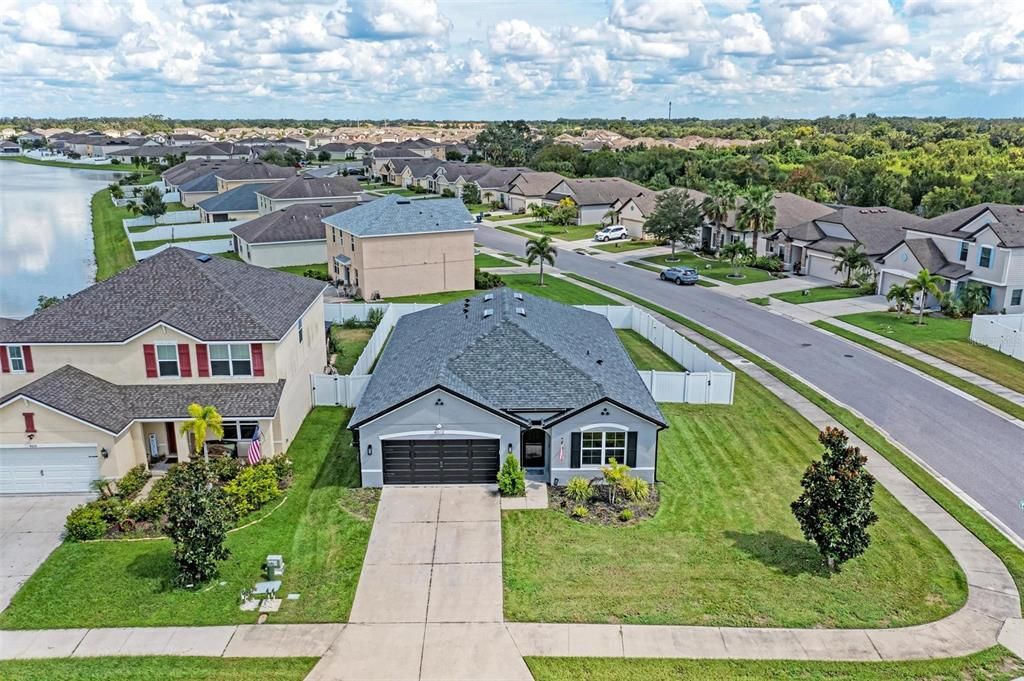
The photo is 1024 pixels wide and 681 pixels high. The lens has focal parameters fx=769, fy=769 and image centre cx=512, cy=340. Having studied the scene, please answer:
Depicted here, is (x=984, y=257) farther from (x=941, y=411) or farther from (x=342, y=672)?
(x=342, y=672)

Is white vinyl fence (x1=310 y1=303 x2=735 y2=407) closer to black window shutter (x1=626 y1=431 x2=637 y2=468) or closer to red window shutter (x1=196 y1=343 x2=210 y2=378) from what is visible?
red window shutter (x1=196 y1=343 x2=210 y2=378)

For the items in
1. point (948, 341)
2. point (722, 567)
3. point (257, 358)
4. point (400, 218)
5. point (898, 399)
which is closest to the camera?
point (722, 567)

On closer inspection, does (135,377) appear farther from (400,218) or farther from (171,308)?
(400,218)

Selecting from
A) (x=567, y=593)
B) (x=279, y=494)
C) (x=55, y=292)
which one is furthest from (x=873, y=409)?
(x=55, y=292)

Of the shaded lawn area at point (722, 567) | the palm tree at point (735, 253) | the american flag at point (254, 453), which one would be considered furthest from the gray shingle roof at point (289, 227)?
the shaded lawn area at point (722, 567)

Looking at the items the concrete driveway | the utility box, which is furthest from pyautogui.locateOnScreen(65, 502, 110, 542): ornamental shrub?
the utility box

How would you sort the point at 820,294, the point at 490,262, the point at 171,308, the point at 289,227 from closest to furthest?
the point at 171,308, the point at 820,294, the point at 289,227, the point at 490,262

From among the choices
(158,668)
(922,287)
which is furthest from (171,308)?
(922,287)
